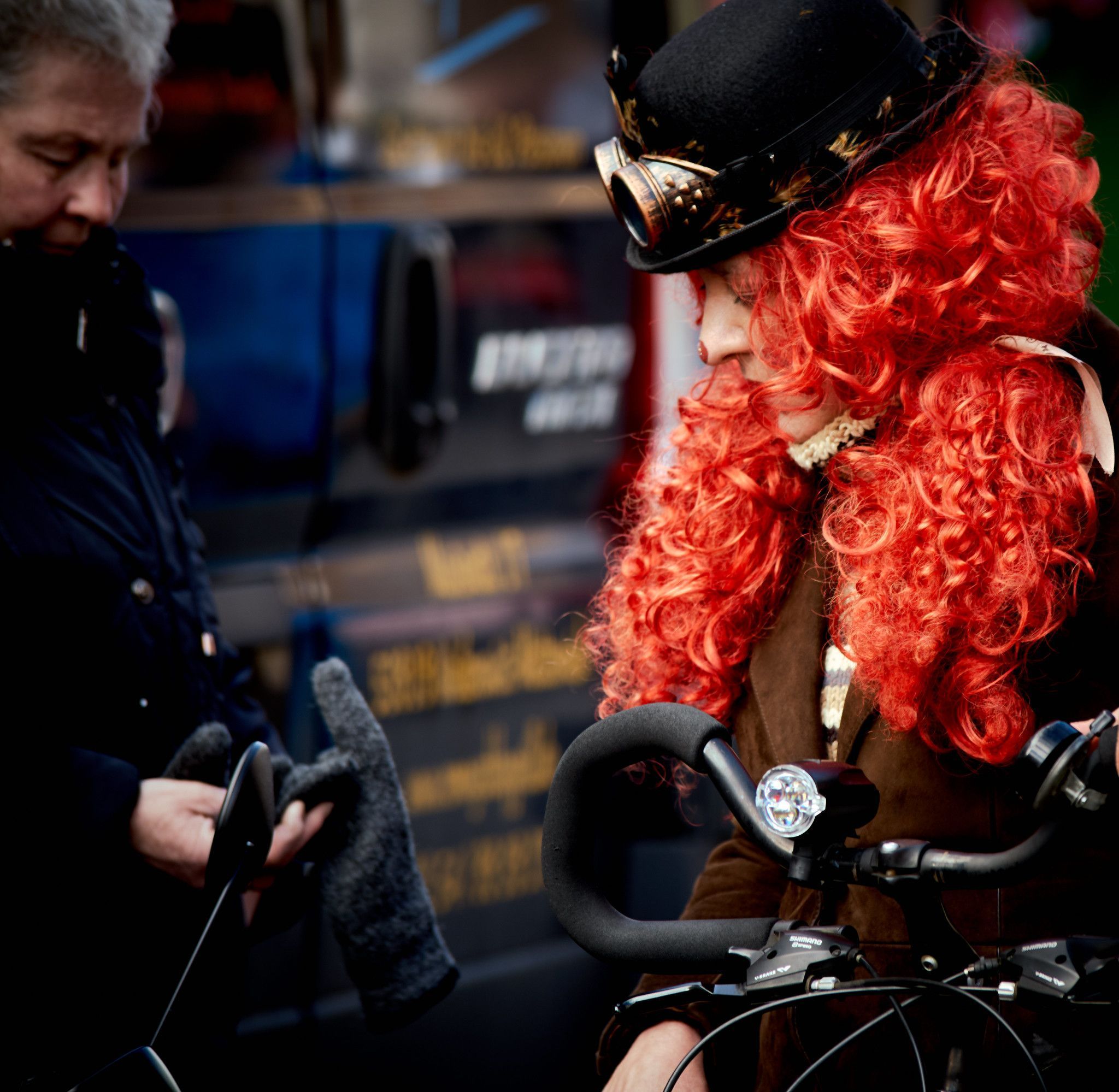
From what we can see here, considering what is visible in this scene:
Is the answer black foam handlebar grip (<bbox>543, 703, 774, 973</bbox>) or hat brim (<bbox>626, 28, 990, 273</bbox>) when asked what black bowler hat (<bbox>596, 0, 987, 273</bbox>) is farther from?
black foam handlebar grip (<bbox>543, 703, 774, 973</bbox>)

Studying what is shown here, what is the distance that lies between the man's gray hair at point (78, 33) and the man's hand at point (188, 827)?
2.86ft

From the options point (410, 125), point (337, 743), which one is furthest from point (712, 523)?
point (410, 125)

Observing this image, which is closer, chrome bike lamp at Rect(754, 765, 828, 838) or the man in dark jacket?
chrome bike lamp at Rect(754, 765, 828, 838)

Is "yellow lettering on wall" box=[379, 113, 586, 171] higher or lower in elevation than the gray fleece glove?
higher

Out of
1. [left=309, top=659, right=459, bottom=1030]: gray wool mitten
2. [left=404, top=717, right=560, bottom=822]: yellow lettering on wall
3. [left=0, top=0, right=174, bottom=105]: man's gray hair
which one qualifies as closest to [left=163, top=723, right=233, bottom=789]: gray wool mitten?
[left=309, top=659, right=459, bottom=1030]: gray wool mitten

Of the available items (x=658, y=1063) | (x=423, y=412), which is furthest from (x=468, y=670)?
(x=658, y=1063)

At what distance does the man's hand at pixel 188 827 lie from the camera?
1.48 metres

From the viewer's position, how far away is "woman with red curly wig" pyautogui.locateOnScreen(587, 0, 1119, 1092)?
3.85ft

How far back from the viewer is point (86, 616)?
1.54m

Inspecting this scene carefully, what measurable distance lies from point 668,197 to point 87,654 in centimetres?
90

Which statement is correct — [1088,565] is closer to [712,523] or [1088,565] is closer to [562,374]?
[712,523]

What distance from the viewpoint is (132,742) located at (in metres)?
1.58

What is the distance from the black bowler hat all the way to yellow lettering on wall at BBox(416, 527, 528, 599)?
1547mm

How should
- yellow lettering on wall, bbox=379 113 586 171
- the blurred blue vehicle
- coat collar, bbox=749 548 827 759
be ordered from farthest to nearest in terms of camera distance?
yellow lettering on wall, bbox=379 113 586 171, the blurred blue vehicle, coat collar, bbox=749 548 827 759
